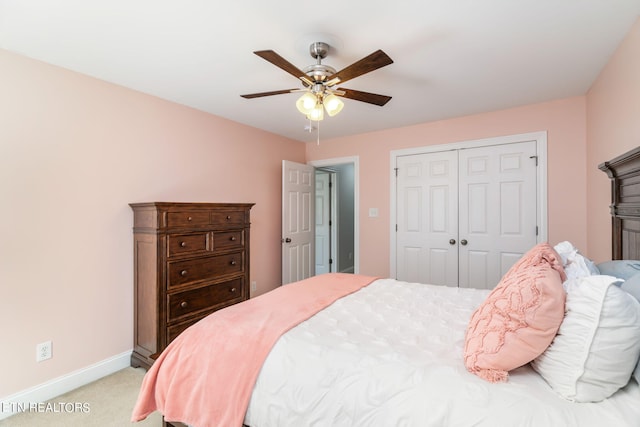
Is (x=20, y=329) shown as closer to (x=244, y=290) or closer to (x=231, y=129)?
(x=244, y=290)

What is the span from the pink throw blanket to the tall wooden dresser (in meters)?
1.01

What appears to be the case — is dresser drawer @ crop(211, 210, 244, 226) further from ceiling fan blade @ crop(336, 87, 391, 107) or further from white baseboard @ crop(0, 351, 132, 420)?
ceiling fan blade @ crop(336, 87, 391, 107)

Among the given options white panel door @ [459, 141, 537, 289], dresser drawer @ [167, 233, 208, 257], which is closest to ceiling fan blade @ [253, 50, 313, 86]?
dresser drawer @ [167, 233, 208, 257]

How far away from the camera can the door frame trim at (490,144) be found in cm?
303

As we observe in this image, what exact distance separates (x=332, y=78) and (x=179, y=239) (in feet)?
5.73

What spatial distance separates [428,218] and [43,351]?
372cm

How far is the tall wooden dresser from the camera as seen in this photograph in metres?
2.37

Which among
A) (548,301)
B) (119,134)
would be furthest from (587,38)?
(119,134)

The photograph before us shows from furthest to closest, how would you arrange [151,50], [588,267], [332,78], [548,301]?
[151,50] < [332,78] < [588,267] < [548,301]

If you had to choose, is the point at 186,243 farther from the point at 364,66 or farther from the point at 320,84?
the point at 364,66

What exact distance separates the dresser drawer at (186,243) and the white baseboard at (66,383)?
0.99 meters

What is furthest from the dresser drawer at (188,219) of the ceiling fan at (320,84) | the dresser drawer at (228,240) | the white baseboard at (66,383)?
the ceiling fan at (320,84)

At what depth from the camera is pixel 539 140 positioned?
3.04m

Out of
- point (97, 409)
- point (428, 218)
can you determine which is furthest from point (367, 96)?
point (97, 409)
